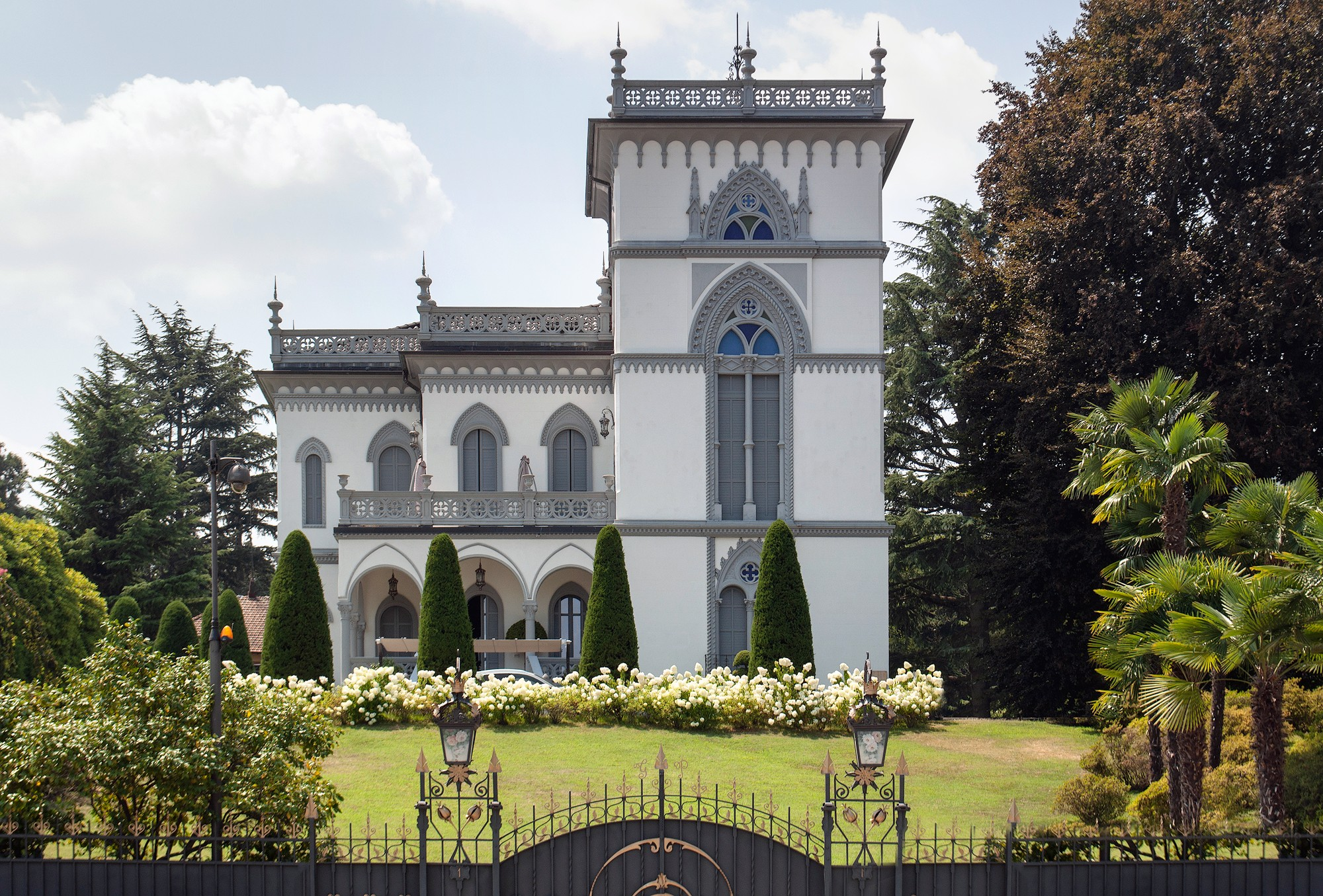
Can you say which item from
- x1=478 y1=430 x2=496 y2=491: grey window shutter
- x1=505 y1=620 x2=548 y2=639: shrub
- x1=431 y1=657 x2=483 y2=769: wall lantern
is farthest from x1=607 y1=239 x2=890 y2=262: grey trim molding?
x1=431 y1=657 x2=483 y2=769: wall lantern

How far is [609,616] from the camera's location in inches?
913

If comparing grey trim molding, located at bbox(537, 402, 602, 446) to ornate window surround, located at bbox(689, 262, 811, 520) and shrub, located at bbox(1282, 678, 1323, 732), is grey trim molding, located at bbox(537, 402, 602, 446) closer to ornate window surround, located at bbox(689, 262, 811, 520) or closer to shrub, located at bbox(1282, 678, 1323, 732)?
ornate window surround, located at bbox(689, 262, 811, 520)

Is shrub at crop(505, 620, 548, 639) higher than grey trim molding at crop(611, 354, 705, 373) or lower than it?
lower

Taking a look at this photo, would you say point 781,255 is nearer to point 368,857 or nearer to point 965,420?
point 965,420

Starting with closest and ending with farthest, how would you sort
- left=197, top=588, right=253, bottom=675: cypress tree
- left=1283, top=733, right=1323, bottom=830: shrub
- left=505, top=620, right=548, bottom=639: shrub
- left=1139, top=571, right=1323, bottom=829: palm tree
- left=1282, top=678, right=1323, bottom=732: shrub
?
1. left=1139, top=571, right=1323, bottom=829: palm tree
2. left=1283, top=733, right=1323, bottom=830: shrub
3. left=1282, top=678, right=1323, bottom=732: shrub
4. left=505, top=620, right=548, bottom=639: shrub
5. left=197, top=588, right=253, bottom=675: cypress tree

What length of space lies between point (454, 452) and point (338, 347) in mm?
5316

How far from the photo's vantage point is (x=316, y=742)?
39.6 ft

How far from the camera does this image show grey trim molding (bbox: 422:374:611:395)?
94.9 feet

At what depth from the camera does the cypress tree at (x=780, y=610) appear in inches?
890

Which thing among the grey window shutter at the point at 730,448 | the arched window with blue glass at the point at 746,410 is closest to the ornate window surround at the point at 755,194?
the arched window with blue glass at the point at 746,410

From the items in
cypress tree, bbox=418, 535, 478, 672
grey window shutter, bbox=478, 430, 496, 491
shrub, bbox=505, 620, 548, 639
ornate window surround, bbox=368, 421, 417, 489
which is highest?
ornate window surround, bbox=368, 421, 417, 489

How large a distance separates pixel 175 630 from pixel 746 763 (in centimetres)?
1877

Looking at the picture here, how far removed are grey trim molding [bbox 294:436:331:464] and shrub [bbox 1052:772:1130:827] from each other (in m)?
22.0

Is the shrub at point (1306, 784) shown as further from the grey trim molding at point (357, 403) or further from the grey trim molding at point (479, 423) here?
the grey trim molding at point (357, 403)
